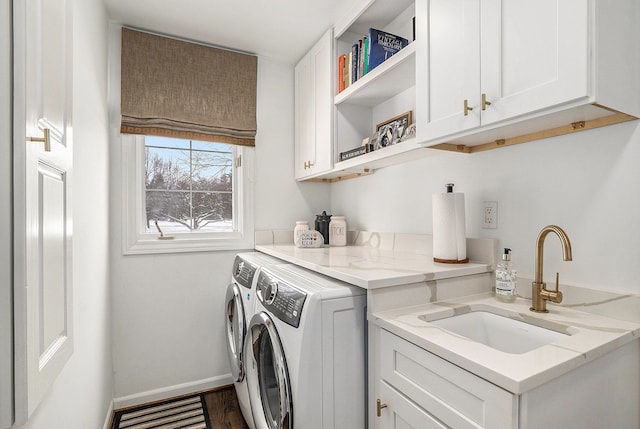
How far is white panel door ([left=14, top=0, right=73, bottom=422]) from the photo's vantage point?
2.16ft

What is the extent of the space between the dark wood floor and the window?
999 mm

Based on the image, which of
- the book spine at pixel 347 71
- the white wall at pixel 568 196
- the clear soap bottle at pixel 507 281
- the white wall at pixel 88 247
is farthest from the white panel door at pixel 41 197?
the white wall at pixel 568 196

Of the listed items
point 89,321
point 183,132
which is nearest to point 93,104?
point 183,132

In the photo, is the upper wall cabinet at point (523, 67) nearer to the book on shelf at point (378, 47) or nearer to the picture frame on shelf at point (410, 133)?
the picture frame on shelf at point (410, 133)

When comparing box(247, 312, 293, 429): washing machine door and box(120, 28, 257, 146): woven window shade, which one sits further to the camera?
box(120, 28, 257, 146): woven window shade

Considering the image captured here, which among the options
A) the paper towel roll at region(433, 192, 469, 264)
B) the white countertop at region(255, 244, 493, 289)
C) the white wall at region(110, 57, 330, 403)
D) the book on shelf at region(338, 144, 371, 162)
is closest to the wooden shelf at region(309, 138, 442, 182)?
the book on shelf at region(338, 144, 371, 162)

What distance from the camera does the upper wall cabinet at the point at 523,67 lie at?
2.84 ft

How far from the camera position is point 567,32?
88 centimetres

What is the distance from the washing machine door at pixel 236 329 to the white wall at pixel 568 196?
4.12 feet

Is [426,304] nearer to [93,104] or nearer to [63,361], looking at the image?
[63,361]

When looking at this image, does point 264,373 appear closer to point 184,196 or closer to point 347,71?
point 184,196

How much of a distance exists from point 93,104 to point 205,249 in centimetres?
110

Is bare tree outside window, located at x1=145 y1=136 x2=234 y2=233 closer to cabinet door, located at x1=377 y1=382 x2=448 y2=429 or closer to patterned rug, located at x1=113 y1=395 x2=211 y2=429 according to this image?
patterned rug, located at x1=113 y1=395 x2=211 y2=429

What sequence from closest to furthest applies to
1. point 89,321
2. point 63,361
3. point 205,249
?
point 63,361 → point 89,321 → point 205,249
